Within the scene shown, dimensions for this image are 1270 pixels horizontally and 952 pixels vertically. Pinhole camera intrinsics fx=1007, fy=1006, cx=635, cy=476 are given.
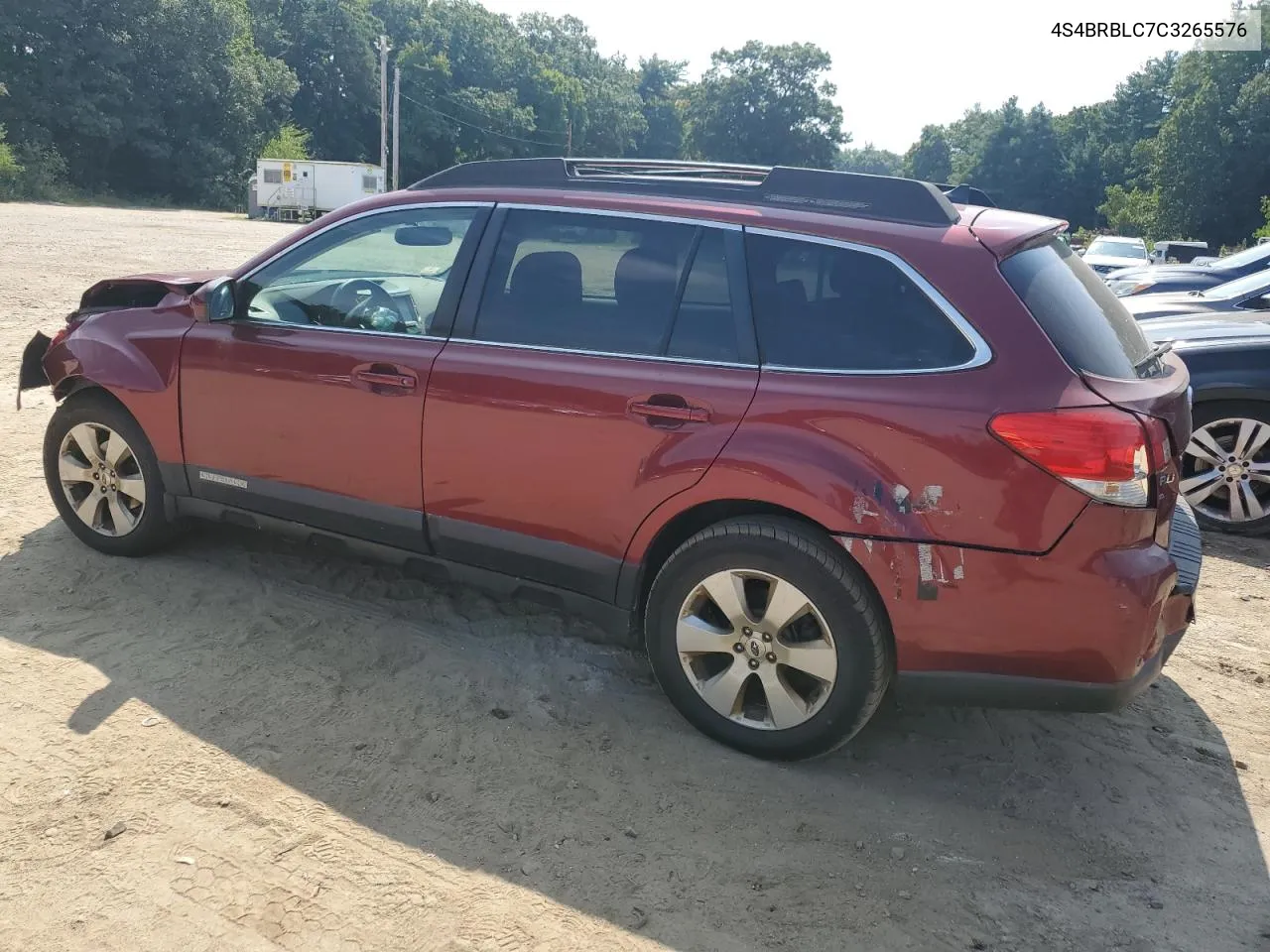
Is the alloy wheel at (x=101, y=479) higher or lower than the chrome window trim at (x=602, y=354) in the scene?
lower

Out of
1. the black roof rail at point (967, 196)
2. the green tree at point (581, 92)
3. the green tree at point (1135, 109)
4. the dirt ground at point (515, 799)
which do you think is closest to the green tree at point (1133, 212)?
the green tree at point (1135, 109)

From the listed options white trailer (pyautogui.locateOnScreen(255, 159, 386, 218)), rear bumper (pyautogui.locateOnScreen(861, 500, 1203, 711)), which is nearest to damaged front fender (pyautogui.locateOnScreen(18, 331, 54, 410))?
rear bumper (pyautogui.locateOnScreen(861, 500, 1203, 711))

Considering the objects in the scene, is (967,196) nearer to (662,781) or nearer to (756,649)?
(756,649)

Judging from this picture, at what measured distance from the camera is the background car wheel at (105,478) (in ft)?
14.7

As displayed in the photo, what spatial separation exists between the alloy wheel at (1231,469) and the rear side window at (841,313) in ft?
12.1

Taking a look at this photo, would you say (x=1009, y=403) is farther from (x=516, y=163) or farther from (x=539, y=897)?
(x=516, y=163)

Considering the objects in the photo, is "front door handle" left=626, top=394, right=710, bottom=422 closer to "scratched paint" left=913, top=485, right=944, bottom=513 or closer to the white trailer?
"scratched paint" left=913, top=485, right=944, bottom=513

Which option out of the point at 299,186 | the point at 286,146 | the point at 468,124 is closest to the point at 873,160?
the point at 468,124

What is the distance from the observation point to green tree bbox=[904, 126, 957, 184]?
13500 centimetres

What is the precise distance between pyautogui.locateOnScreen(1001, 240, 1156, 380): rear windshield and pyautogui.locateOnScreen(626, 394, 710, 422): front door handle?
3.34 feet

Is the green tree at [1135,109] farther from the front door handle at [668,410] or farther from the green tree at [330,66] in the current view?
the front door handle at [668,410]

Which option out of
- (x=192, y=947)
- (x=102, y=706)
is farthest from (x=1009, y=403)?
(x=102, y=706)

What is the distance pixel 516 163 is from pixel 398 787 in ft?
7.78

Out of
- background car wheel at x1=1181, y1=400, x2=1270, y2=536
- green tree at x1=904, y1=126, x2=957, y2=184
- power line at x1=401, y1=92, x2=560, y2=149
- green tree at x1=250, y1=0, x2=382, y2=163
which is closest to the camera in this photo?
background car wheel at x1=1181, y1=400, x2=1270, y2=536
